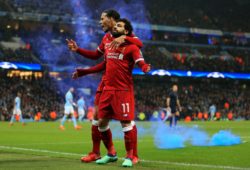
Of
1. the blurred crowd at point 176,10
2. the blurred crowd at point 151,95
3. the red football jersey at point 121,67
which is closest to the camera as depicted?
the red football jersey at point 121,67

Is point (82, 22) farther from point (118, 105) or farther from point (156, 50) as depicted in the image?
point (118, 105)

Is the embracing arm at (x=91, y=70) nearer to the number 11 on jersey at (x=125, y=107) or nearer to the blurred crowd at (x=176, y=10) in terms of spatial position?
the number 11 on jersey at (x=125, y=107)

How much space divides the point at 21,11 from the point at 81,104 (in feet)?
59.2

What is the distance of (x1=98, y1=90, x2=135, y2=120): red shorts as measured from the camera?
9023 millimetres

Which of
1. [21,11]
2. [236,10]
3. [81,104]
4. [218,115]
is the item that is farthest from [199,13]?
[81,104]

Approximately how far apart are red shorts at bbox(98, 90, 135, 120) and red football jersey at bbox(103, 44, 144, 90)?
4.1 inches

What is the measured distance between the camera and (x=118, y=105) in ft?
29.7

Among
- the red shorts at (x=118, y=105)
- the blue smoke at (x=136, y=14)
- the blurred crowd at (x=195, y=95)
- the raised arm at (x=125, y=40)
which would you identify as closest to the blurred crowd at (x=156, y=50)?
the blurred crowd at (x=195, y=95)

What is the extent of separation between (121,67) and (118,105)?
0.65 metres

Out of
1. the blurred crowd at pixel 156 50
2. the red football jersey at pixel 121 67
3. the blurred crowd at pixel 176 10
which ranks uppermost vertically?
the blurred crowd at pixel 176 10

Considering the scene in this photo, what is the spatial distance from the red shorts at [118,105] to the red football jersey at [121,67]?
105mm

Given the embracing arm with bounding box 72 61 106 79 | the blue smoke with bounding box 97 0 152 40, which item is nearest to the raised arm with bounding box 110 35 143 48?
the embracing arm with bounding box 72 61 106 79

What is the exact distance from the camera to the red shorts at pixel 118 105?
902 centimetres

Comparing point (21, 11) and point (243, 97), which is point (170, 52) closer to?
point (243, 97)
